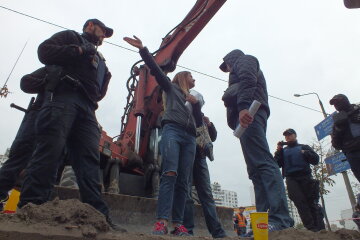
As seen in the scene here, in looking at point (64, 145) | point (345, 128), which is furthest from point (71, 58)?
point (345, 128)

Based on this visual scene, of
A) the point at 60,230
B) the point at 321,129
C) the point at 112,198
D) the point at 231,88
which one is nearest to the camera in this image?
the point at 60,230

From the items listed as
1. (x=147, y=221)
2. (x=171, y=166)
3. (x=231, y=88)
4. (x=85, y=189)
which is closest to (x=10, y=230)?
(x=85, y=189)

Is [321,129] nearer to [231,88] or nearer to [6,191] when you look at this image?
[231,88]

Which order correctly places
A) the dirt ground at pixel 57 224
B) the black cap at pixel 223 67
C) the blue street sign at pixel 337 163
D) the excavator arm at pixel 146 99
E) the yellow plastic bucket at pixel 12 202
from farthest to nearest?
the blue street sign at pixel 337 163, the excavator arm at pixel 146 99, the black cap at pixel 223 67, the yellow plastic bucket at pixel 12 202, the dirt ground at pixel 57 224

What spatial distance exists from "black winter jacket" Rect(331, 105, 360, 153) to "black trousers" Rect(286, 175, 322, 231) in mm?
749

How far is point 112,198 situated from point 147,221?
2.03ft

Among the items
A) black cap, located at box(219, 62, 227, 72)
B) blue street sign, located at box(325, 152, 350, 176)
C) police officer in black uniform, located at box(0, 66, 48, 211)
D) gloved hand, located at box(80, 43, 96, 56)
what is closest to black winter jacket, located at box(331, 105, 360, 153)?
black cap, located at box(219, 62, 227, 72)

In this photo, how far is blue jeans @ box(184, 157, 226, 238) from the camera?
3.11 m

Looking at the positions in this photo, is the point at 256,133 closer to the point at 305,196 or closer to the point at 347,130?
the point at 347,130

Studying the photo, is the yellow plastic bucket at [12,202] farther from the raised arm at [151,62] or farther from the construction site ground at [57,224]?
the raised arm at [151,62]

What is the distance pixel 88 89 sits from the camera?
8.09 ft

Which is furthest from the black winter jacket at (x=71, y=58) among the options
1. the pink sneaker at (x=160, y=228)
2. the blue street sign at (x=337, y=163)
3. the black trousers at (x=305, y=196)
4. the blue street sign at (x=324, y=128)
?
the blue street sign at (x=337, y=163)

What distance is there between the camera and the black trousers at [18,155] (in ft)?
Answer: 9.23

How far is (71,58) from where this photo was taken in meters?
2.42
